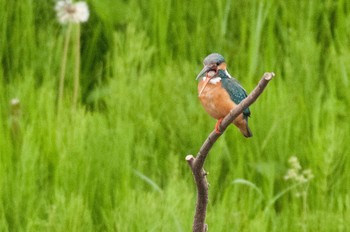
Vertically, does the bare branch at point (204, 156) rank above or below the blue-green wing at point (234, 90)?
below

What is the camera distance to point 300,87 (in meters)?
4.05

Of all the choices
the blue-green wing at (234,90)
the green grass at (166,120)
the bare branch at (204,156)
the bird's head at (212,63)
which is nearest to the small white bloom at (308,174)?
the green grass at (166,120)

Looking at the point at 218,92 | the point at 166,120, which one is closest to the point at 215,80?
the point at 218,92

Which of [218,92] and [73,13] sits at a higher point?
[73,13]

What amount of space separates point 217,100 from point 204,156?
93 mm

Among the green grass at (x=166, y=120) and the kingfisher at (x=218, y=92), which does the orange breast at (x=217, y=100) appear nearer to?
the kingfisher at (x=218, y=92)

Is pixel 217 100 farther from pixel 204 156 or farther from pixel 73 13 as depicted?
pixel 73 13

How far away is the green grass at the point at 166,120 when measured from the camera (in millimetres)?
3221

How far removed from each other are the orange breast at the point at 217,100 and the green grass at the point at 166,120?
1508mm

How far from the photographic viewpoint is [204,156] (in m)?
1.53

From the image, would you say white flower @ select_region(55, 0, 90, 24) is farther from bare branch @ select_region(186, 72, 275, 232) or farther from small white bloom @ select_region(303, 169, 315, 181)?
bare branch @ select_region(186, 72, 275, 232)

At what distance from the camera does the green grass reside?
10.6 ft

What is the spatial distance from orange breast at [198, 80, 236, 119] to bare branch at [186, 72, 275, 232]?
3cm

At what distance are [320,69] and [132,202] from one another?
154cm
